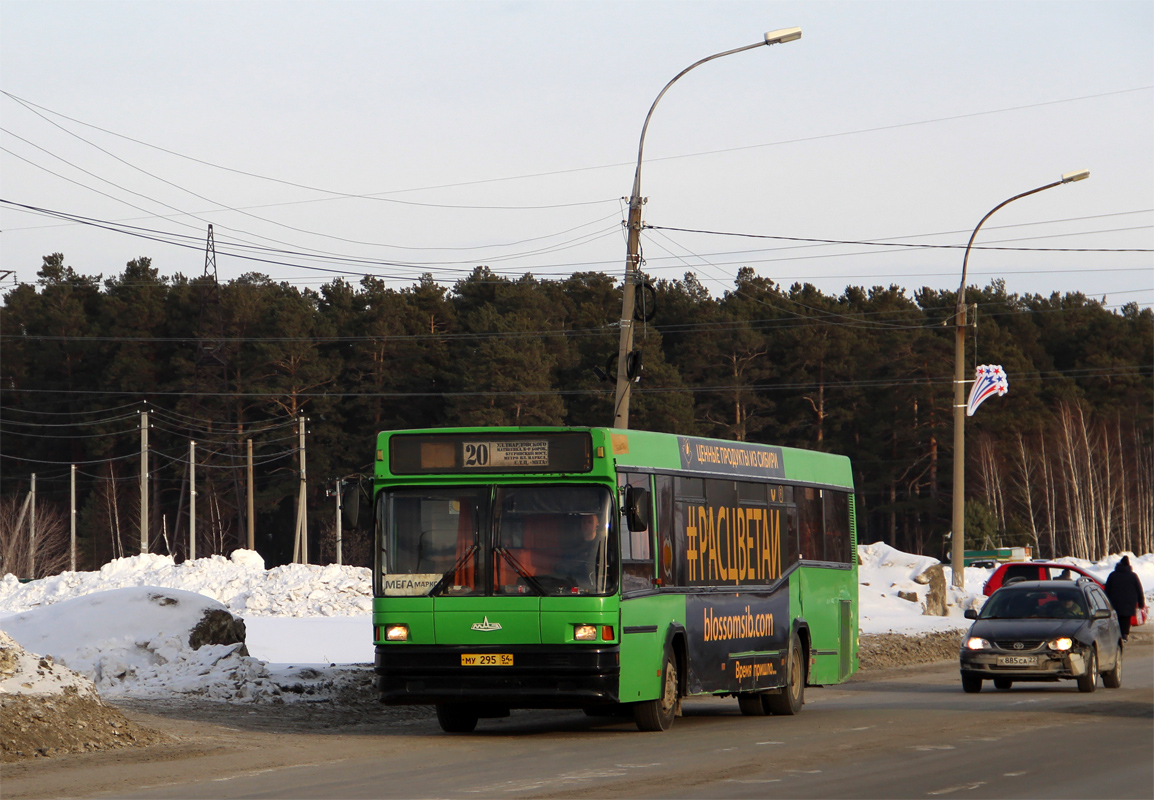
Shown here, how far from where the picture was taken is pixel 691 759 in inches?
518

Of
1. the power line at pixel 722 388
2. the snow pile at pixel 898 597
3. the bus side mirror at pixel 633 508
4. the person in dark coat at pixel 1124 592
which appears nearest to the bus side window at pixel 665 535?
the bus side mirror at pixel 633 508

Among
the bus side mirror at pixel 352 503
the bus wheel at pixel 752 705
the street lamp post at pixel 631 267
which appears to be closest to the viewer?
the bus side mirror at pixel 352 503

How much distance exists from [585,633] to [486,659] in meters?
0.95

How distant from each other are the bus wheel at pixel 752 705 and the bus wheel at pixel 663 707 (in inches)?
108

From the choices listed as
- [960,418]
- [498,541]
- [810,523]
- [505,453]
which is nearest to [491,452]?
[505,453]

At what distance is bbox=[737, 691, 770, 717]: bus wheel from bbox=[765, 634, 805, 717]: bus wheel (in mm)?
178

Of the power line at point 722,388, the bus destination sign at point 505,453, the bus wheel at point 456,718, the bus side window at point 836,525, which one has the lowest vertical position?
the bus wheel at point 456,718

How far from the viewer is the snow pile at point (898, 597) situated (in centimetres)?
3506

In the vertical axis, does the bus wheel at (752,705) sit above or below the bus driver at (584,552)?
below

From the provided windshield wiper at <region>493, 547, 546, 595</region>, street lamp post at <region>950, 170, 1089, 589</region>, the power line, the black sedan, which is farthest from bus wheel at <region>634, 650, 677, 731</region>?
the power line

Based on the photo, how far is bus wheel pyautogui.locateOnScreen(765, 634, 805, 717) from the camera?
18141 mm

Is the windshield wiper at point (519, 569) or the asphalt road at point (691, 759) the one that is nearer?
the asphalt road at point (691, 759)

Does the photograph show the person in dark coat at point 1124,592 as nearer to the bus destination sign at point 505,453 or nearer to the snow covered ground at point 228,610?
the snow covered ground at point 228,610

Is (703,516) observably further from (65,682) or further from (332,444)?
(332,444)
